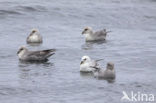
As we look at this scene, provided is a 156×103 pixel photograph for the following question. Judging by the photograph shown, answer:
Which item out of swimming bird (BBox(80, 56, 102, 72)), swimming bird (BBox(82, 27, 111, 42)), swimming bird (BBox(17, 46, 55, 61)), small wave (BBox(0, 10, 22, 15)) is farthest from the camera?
small wave (BBox(0, 10, 22, 15))

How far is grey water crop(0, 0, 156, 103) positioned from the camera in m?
21.2

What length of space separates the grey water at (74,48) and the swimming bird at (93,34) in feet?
1.18

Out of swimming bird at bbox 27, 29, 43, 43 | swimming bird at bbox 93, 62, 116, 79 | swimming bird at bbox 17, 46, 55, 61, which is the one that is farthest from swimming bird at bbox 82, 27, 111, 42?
swimming bird at bbox 93, 62, 116, 79

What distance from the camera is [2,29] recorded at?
3138 centimetres

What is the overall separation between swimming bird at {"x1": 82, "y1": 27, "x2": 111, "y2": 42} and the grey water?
1.18ft

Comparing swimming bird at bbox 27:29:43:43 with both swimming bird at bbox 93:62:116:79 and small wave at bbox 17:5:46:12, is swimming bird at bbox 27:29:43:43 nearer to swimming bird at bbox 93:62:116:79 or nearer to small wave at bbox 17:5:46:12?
small wave at bbox 17:5:46:12

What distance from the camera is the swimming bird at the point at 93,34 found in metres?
30.1

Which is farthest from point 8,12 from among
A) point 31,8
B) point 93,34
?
point 93,34

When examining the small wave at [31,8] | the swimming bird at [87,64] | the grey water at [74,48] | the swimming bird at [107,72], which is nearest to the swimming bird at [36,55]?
the grey water at [74,48]

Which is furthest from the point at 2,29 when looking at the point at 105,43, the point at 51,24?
the point at 105,43

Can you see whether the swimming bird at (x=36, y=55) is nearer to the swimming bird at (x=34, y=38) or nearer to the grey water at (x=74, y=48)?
the grey water at (x=74, y=48)

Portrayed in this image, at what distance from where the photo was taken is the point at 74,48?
2781 cm

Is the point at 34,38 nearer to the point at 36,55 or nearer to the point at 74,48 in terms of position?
the point at 74,48

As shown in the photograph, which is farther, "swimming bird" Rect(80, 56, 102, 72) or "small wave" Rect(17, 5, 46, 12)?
"small wave" Rect(17, 5, 46, 12)
